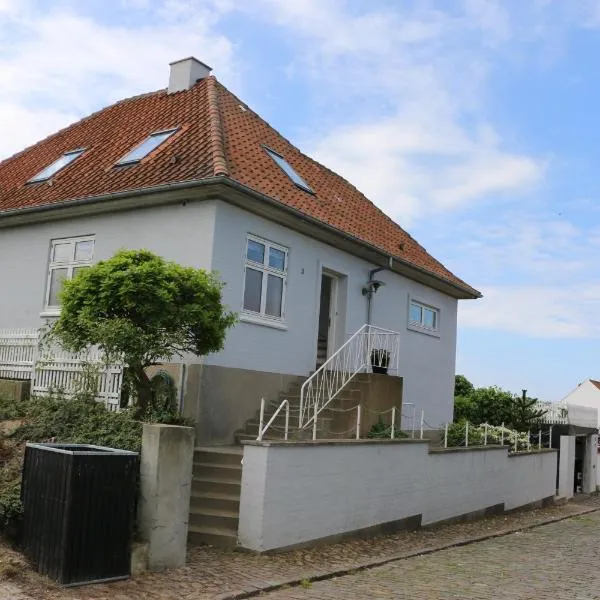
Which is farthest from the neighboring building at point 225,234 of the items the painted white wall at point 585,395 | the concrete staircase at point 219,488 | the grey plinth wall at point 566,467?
the painted white wall at point 585,395

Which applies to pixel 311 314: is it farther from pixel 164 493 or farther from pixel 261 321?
pixel 164 493

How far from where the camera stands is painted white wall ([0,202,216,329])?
12.4m

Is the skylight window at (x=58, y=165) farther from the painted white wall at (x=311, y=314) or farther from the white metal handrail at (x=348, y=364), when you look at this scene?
the white metal handrail at (x=348, y=364)

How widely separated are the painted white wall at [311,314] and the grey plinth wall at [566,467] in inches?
134

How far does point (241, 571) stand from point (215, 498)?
1.40m

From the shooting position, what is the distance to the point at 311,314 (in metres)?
14.5

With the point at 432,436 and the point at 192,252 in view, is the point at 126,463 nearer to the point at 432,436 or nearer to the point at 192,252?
the point at 192,252

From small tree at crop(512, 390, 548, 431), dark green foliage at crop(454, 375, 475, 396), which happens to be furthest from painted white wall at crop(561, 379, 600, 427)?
small tree at crop(512, 390, 548, 431)

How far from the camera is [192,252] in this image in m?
12.4

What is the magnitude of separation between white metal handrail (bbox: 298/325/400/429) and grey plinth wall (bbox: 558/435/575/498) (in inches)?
276

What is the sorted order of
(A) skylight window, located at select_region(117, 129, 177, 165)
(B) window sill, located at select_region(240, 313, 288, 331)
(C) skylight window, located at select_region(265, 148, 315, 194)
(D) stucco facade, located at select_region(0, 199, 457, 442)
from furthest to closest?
(C) skylight window, located at select_region(265, 148, 315, 194)
(A) skylight window, located at select_region(117, 129, 177, 165)
(B) window sill, located at select_region(240, 313, 288, 331)
(D) stucco facade, located at select_region(0, 199, 457, 442)

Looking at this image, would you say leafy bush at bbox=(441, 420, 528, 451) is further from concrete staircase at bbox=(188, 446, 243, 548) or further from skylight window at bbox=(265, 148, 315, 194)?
concrete staircase at bbox=(188, 446, 243, 548)

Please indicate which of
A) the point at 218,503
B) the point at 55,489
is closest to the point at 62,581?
the point at 55,489

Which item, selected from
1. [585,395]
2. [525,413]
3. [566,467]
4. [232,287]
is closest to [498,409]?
[525,413]
